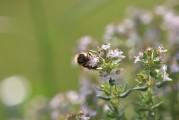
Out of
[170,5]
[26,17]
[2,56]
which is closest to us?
[170,5]

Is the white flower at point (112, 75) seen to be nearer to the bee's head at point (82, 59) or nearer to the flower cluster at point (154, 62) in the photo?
the flower cluster at point (154, 62)

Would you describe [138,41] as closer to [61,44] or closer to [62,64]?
[62,64]

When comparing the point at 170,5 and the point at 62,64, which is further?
the point at 62,64

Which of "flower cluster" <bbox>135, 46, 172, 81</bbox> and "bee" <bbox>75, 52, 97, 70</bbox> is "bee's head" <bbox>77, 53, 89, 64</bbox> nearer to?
"bee" <bbox>75, 52, 97, 70</bbox>

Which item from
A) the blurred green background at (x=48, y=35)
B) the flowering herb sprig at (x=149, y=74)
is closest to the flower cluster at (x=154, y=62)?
the flowering herb sprig at (x=149, y=74)

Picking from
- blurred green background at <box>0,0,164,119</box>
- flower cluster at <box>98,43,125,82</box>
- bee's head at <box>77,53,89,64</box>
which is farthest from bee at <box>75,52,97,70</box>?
blurred green background at <box>0,0,164,119</box>

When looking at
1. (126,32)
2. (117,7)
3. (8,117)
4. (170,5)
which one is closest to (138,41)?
(126,32)
